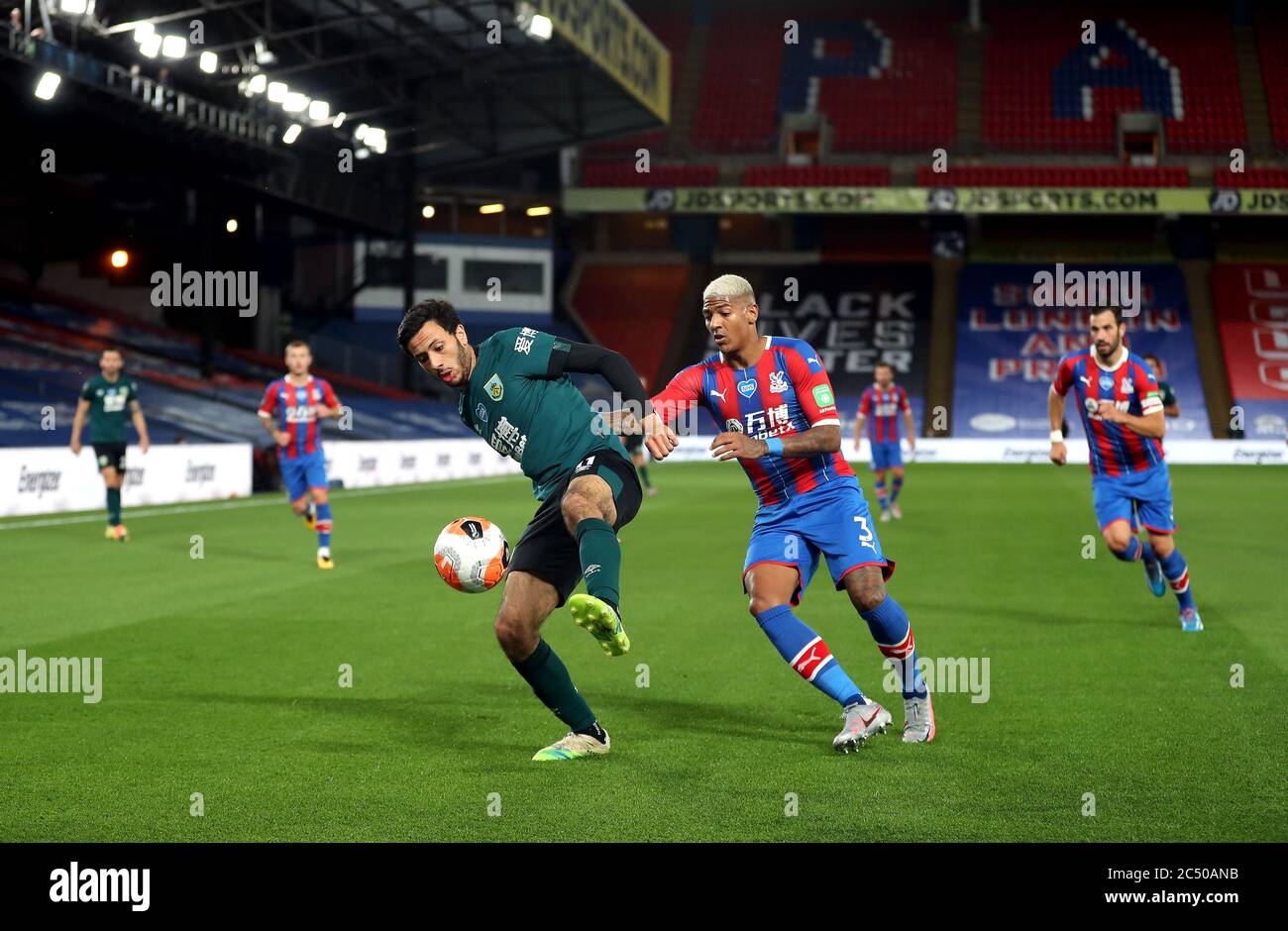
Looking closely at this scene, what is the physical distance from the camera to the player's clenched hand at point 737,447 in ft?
18.7

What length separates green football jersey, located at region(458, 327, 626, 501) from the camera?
19.7ft

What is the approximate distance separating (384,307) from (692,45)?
1890 cm

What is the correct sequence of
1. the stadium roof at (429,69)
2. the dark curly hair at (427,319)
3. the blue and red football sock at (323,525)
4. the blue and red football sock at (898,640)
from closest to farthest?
1. the dark curly hair at (427,319)
2. the blue and red football sock at (898,640)
3. the blue and red football sock at (323,525)
4. the stadium roof at (429,69)

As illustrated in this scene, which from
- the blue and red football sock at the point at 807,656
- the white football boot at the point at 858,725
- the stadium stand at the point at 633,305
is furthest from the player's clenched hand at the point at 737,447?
the stadium stand at the point at 633,305

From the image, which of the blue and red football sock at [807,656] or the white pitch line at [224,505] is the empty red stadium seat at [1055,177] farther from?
the blue and red football sock at [807,656]

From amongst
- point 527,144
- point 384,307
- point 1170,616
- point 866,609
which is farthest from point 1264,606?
point 384,307

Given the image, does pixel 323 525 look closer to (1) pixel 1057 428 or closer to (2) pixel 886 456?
(1) pixel 1057 428

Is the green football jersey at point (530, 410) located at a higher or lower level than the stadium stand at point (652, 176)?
lower

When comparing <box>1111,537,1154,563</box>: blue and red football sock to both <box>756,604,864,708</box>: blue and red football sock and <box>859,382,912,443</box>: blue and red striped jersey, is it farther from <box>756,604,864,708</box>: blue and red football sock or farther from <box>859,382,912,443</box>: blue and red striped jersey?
<box>859,382,912,443</box>: blue and red striped jersey

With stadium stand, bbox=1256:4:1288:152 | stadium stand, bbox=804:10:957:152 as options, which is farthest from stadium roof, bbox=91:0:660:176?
stadium stand, bbox=1256:4:1288:152

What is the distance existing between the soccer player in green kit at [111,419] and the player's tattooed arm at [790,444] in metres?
12.7

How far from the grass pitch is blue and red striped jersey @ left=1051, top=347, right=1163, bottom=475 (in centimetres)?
125

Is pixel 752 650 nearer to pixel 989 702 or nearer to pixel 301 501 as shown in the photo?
pixel 989 702

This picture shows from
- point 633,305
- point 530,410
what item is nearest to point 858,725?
point 530,410
